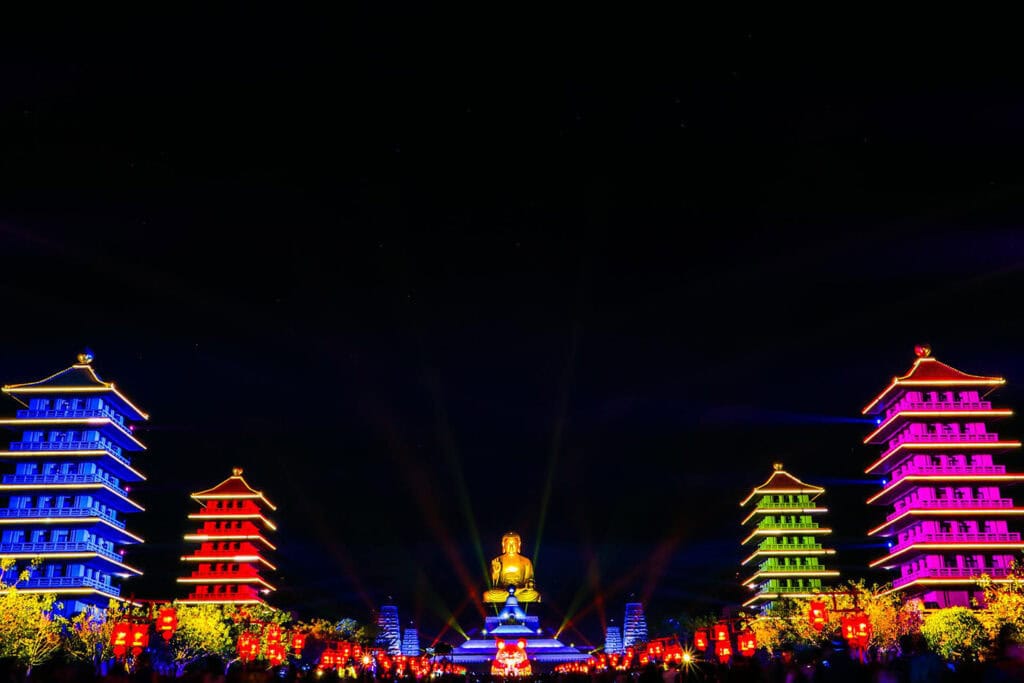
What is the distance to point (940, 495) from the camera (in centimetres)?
7225

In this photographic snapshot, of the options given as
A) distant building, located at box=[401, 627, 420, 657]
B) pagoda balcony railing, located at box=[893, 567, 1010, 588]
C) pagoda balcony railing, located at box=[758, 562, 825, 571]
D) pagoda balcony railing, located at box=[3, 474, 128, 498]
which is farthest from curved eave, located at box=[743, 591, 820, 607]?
pagoda balcony railing, located at box=[3, 474, 128, 498]

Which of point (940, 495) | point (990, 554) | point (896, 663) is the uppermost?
point (940, 495)

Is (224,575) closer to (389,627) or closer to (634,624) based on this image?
(389,627)

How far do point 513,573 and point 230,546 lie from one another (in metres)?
30.3

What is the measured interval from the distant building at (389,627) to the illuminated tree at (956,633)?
86.8 metres

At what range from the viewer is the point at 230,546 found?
94.6 meters

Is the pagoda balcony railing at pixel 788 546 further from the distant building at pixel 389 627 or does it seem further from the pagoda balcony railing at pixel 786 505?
the distant building at pixel 389 627

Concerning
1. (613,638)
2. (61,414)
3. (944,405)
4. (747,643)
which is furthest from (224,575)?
(613,638)

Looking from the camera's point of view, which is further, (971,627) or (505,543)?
(505,543)

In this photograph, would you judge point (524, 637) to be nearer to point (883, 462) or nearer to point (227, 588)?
point (227, 588)

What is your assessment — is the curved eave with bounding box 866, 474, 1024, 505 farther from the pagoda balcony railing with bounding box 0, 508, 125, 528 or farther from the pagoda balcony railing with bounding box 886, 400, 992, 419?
the pagoda balcony railing with bounding box 0, 508, 125, 528

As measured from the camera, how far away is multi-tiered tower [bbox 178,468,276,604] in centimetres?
9150

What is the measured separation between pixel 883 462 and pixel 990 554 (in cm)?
1144

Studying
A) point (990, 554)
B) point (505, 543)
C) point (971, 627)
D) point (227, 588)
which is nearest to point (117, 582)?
point (227, 588)
